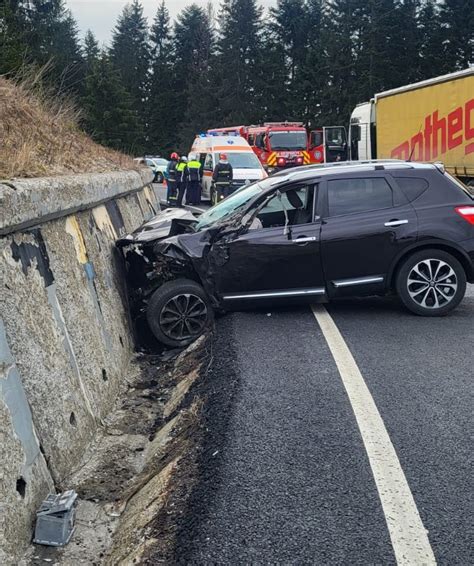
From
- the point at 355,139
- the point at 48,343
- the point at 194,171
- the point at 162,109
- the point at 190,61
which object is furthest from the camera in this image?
the point at 190,61

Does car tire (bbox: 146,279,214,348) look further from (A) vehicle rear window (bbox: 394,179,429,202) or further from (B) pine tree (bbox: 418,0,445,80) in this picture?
(B) pine tree (bbox: 418,0,445,80)

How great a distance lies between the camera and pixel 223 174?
20.8m

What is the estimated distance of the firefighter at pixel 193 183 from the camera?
21578 mm

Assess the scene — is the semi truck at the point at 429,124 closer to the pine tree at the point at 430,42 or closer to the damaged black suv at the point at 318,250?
the damaged black suv at the point at 318,250

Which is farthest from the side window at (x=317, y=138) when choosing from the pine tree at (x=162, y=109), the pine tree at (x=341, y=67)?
the pine tree at (x=162, y=109)

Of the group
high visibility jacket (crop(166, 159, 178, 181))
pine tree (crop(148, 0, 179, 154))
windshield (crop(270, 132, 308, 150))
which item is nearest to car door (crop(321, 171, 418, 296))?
high visibility jacket (crop(166, 159, 178, 181))

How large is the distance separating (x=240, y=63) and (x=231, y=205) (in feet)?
210

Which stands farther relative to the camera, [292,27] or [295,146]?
[292,27]

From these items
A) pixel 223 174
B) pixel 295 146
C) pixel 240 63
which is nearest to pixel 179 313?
pixel 223 174

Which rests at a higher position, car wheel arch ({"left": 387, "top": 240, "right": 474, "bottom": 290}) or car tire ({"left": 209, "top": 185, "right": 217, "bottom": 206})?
car wheel arch ({"left": 387, "top": 240, "right": 474, "bottom": 290})

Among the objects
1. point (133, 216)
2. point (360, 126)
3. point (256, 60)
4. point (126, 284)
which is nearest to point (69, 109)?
point (133, 216)

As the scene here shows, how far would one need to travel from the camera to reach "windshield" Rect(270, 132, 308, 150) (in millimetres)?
32281

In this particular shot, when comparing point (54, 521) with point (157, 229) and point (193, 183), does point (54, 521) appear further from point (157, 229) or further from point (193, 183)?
point (193, 183)

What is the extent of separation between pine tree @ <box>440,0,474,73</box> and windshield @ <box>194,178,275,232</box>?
169ft
